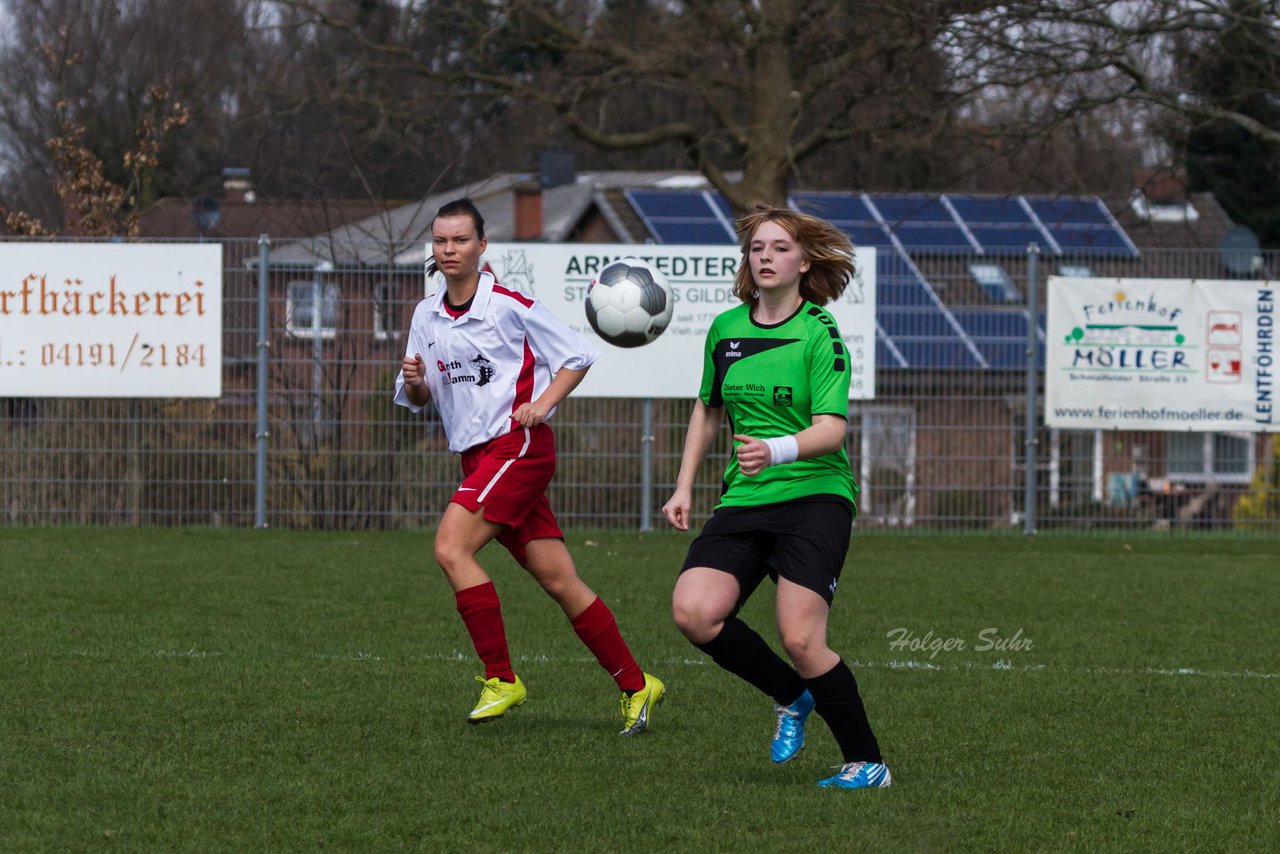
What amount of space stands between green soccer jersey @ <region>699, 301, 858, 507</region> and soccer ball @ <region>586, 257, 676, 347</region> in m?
2.97

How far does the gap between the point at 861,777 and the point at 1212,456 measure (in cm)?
1116

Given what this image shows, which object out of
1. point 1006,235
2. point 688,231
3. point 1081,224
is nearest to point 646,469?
point 688,231

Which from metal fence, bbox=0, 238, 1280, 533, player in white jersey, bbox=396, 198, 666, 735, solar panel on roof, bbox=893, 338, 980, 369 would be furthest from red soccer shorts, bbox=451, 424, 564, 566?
solar panel on roof, bbox=893, 338, 980, 369

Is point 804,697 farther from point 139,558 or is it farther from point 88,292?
point 88,292

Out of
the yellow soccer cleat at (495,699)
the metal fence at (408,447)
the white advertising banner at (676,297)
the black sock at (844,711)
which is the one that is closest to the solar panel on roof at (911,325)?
the metal fence at (408,447)

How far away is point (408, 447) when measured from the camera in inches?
599

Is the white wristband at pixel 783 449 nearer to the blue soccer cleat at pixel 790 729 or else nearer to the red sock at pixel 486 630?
the blue soccer cleat at pixel 790 729

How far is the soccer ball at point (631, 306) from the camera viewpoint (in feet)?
28.1

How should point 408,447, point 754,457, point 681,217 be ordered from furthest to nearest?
point 681,217
point 408,447
point 754,457

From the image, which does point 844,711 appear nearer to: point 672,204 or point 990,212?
point 672,204

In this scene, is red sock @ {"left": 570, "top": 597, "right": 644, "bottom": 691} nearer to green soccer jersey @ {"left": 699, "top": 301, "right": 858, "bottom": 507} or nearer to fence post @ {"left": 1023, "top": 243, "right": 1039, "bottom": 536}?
green soccer jersey @ {"left": 699, "top": 301, "right": 858, "bottom": 507}

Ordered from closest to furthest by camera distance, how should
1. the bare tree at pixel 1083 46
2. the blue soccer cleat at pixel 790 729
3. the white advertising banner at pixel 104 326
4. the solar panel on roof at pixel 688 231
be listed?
the blue soccer cleat at pixel 790 729 → the white advertising banner at pixel 104 326 → the bare tree at pixel 1083 46 → the solar panel on roof at pixel 688 231

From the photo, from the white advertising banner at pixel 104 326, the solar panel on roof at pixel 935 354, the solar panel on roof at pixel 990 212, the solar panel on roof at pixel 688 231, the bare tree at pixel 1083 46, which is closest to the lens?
the white advertising banner at pixel 104 326

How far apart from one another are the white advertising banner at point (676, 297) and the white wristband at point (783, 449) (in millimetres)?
9750
